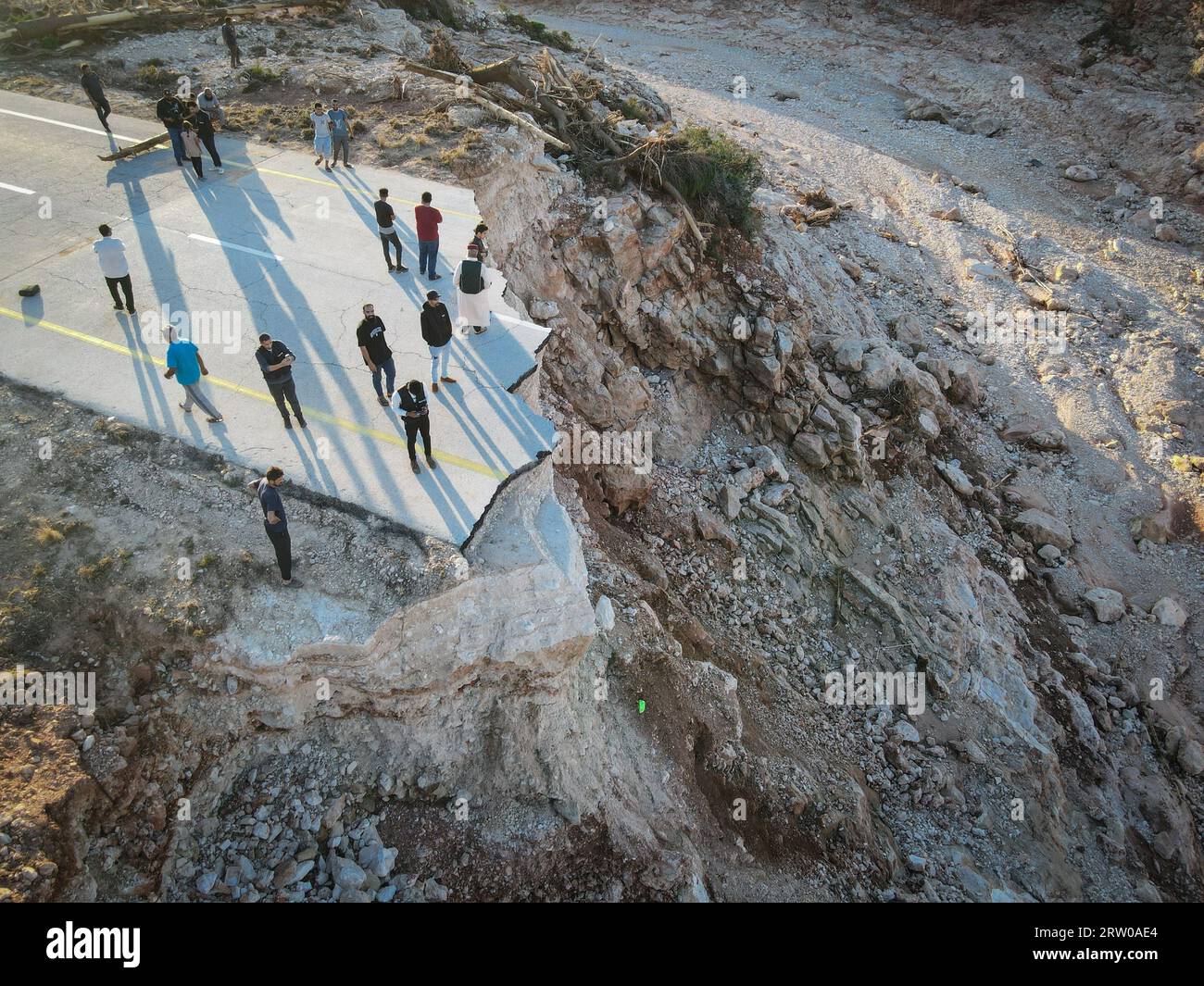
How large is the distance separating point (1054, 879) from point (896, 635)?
4.43 meters

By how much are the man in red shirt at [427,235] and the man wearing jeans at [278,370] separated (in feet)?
11.6

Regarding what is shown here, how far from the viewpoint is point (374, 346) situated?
916 centimetres

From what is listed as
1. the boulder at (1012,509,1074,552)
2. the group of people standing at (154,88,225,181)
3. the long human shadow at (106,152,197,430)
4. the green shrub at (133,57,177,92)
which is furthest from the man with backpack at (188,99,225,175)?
the boulder at (1012,509,1074,552)

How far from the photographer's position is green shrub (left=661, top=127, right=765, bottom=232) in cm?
1739

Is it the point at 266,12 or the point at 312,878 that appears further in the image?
the point at 266,12

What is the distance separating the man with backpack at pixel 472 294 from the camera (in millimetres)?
10273

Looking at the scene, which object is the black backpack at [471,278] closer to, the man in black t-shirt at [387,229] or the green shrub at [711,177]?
the man in black t-shirt at [387,229]

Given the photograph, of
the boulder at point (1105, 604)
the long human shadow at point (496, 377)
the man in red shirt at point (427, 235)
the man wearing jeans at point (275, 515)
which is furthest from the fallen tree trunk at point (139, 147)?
the boulder at point (1105, 604)

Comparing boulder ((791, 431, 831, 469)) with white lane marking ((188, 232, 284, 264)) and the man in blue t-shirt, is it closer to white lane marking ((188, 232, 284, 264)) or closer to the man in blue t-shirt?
white lane marking ((188, 232, 284, 264))

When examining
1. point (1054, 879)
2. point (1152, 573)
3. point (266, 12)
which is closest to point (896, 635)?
point (1054, 879)

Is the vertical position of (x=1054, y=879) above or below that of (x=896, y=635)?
below

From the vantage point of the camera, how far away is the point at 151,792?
23.5 ft
